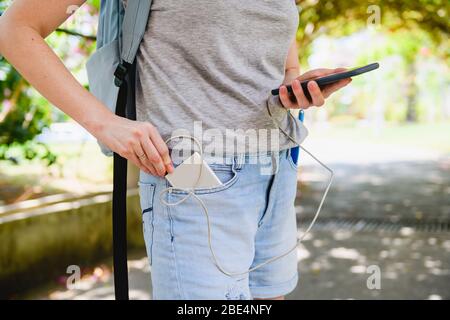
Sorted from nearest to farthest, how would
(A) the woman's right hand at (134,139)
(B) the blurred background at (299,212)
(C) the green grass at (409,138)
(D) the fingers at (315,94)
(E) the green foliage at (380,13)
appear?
(A) the woman's right hand at (134,139) < (D) the fingers at (315,94) < (B) the blurred background at (299,212) < (E) the green foliage at (380,13) < (C) the green grass at (409,138)

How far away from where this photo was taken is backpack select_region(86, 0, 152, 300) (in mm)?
1244

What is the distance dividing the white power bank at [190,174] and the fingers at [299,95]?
9.9 inches

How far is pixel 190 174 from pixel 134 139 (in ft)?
0.50

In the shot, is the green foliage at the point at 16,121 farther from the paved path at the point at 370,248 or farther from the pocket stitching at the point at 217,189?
the pocket stitching at the point at 217,189

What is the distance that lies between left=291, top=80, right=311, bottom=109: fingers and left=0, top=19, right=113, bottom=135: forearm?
1.32 ft

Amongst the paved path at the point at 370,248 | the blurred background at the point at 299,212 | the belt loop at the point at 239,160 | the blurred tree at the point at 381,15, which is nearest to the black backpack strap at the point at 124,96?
the belt loop at the point at 239,160

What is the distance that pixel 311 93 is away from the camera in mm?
1256

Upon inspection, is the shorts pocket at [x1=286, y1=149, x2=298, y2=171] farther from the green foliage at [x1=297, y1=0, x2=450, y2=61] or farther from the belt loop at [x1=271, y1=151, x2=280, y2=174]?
the green foliage at [x1=297, y1=0, x2=450, y2=61]

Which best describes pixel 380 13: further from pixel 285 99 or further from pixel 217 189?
pixel 217 189

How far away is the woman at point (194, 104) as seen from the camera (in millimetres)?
1154

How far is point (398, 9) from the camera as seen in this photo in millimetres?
7234

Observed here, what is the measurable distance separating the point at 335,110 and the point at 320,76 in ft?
97.6
